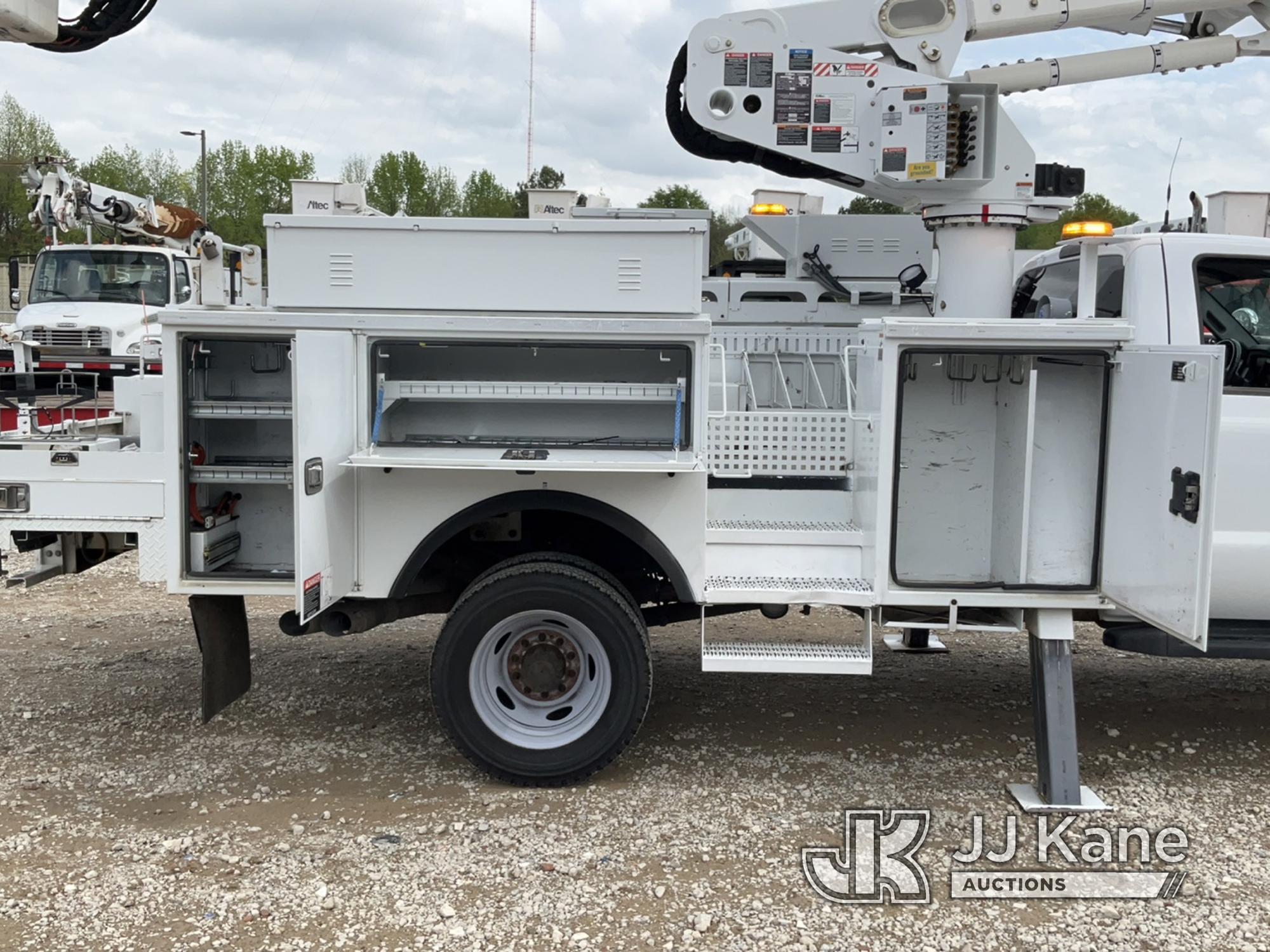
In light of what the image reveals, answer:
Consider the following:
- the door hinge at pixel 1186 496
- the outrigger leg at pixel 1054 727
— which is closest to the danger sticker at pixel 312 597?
the outrigger leg at pixel 1054 727

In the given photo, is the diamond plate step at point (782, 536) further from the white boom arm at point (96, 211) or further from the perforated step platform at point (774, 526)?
the white boom arm at point (96, 211)

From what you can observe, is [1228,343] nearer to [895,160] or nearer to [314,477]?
[895,160]

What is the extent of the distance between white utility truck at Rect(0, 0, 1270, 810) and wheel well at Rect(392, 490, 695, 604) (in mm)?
14

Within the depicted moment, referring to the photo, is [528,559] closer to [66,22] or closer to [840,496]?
[840,496]

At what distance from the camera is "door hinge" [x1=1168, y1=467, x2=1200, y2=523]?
12.5 feet

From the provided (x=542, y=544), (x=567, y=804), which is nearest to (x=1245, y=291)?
(x=542, y=544)

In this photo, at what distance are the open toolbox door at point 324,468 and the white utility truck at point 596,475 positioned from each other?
1 centimetres

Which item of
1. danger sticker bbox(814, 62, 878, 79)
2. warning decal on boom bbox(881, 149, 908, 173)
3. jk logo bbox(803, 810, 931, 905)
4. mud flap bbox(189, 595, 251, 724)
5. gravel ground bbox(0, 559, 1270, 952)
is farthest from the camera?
danger sticker bbox(814, 62, 878, 79)

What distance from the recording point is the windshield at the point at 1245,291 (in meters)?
4.55

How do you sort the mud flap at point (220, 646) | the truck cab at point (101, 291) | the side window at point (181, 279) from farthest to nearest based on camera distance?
the side window at point (181, 279)
the truck cab at point (101, 291)
the mud flap at point (220, 646)

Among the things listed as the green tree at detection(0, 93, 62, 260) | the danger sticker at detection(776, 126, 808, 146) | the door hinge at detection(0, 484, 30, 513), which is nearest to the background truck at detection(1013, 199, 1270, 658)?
the danger sticker at detection(776, 126, 808, 146)

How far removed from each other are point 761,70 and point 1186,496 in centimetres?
291

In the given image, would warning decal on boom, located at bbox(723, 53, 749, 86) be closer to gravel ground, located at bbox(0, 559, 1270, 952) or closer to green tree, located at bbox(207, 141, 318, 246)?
gravel ground, located at bbox(0, 559, 1270, 952)

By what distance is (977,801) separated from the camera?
4.40 m
